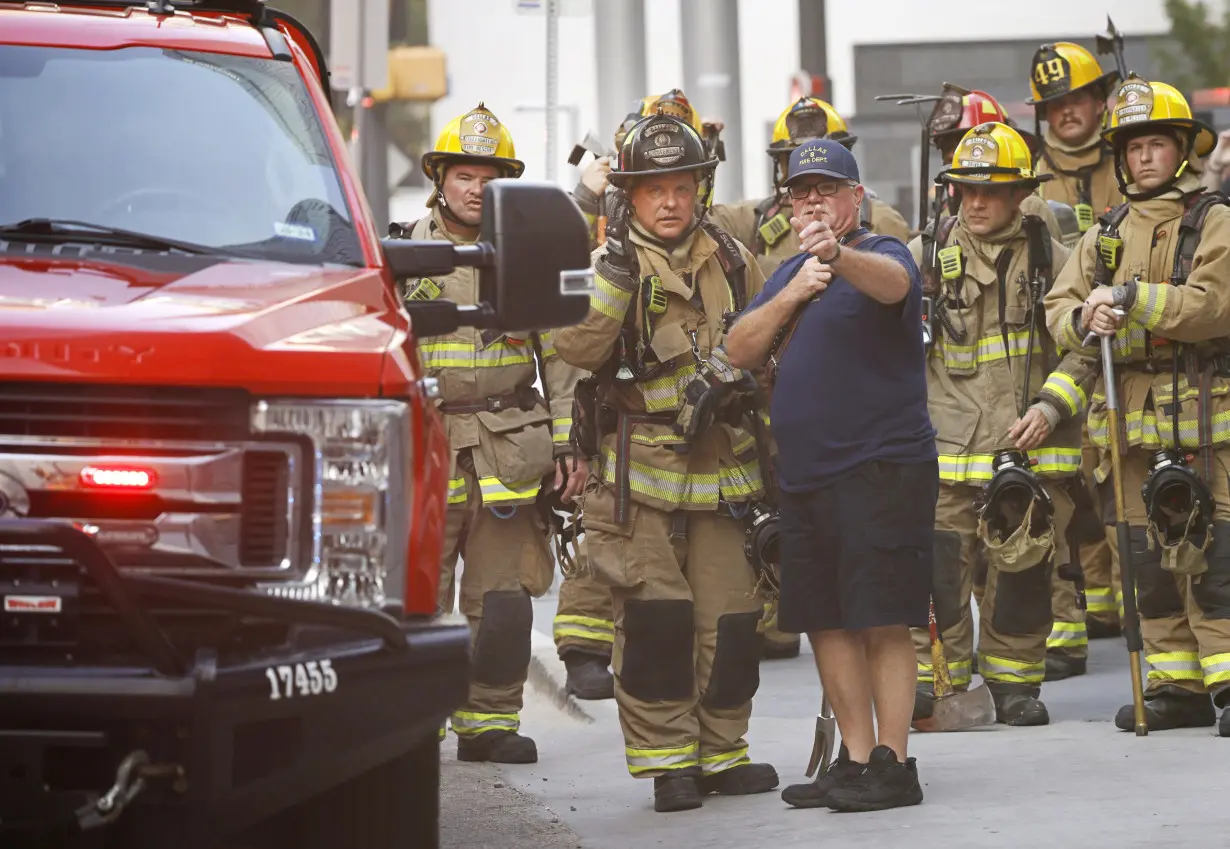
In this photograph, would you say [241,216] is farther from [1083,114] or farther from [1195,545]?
[1083,114]

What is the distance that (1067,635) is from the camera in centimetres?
995

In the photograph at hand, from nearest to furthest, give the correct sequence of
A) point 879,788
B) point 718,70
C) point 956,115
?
point 879,788, point 956,115, point 718,70

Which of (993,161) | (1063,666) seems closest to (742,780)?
(993,161)

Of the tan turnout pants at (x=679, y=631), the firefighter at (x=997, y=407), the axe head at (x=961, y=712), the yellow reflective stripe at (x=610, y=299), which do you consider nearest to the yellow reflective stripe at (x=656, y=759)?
the tan turnout pants at (x=679, y=631)

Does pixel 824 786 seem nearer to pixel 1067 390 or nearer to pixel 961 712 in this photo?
pixel 961 712

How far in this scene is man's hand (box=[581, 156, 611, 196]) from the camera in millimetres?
10000

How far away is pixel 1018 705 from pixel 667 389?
2.29m

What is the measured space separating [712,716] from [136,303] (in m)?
3.48

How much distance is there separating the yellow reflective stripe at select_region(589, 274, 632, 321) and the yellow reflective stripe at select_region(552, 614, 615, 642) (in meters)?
2.95

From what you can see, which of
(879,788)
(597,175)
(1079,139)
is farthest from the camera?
(1079,139)

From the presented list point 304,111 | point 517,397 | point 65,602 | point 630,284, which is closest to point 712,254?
point 630,284

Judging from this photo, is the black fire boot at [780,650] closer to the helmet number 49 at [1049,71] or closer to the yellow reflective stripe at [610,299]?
the helmet number 49 at [1049,71]

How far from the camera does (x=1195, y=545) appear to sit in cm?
807

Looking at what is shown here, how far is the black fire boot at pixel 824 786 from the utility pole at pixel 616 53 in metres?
9.81
